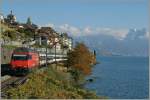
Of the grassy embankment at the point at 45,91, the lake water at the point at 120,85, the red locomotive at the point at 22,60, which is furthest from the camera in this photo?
the lake water at the point at 120,85

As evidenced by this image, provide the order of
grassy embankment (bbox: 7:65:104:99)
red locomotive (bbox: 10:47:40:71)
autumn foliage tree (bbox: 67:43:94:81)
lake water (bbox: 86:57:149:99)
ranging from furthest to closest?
1. autumn foliage tree (bbox: 67:43:94:81)
2. lake water (bbox: 86:57:149:99)
3. red locomotive (bbox: 10:47:40:71)
4. grassy embankment (bbox: 7:65:104:99)

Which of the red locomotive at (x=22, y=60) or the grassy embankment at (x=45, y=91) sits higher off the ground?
the red locomotive at (x=22, y=60)

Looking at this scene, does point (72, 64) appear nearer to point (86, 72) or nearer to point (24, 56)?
point (86, 72)

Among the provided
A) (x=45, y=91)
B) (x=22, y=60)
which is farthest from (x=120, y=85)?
(x=45, y=91)

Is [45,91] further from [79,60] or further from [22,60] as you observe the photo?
[79,60]

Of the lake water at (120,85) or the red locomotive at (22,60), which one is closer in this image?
the red locomotive at (22,60)

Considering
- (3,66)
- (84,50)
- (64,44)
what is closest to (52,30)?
(64,44)

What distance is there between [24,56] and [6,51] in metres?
6.97

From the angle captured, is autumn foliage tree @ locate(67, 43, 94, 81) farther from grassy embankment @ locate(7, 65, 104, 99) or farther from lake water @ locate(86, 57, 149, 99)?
grassy embankment @ locate(7, 65, 104, 99)

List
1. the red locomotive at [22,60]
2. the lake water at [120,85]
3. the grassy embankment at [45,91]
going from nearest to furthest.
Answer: the grassy embankment at [45,91] → the red locomotive at [22,60] → the lake water at [120,85]

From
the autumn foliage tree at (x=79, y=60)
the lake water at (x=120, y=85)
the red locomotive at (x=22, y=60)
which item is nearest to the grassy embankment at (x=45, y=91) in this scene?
the red locomotive at (x=22, y=60)

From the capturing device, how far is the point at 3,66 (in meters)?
25.3

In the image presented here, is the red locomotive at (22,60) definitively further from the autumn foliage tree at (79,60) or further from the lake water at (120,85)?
the autumn foliage tree at (79,60)

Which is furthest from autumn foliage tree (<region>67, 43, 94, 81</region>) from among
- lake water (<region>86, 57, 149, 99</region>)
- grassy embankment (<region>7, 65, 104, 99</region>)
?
grassy embankment (<region>7, 65, 104, 99</region>)
